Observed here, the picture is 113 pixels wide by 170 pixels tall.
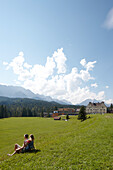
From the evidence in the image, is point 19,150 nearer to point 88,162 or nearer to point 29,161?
point 29,161

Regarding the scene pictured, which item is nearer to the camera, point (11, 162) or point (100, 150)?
point (11, 162)

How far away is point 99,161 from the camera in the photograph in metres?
9.66

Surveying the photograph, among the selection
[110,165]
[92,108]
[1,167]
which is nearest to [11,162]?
[1,167]

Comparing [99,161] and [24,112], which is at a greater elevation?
[99,161]

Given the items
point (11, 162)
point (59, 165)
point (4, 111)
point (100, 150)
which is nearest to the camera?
point (59, 165)

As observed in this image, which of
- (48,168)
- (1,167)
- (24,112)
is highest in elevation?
(48,168)

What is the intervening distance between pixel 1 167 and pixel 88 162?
25.5 ft

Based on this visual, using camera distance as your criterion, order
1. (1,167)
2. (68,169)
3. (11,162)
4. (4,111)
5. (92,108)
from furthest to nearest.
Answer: (4,111) → (92,108) → (11,162) → (1,167) → (68,169)

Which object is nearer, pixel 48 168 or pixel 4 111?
pixel 48 168

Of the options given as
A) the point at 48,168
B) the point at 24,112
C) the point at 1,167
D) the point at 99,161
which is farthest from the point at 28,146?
the point at 24,112

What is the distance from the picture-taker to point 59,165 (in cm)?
938

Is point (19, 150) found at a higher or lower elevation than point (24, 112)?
higher

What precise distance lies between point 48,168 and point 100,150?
618cm

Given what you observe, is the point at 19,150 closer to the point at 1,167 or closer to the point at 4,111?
the point at 1,167
